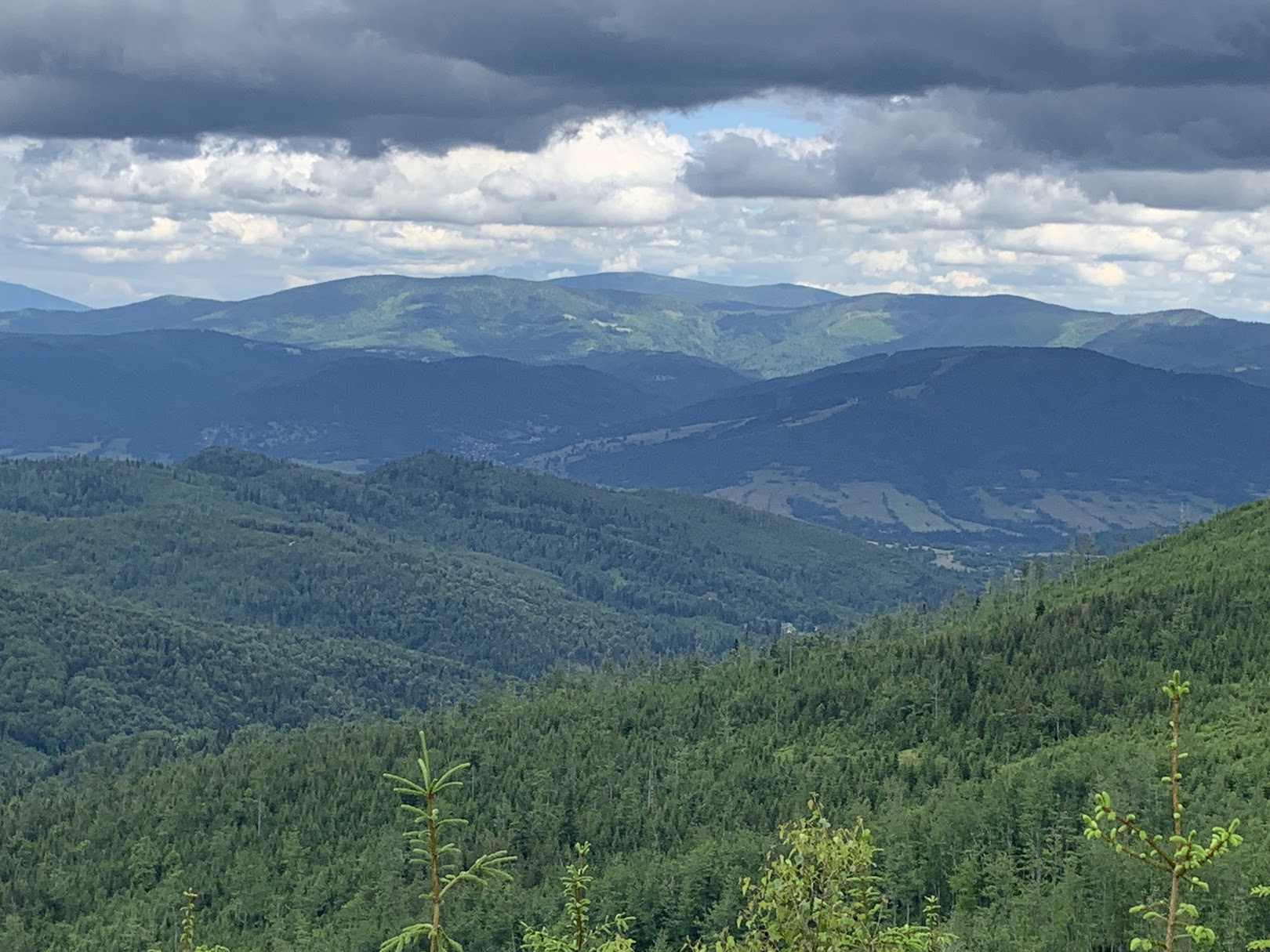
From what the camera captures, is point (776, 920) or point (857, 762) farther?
point (857, 762)

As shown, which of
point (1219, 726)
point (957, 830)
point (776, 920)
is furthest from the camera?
point (1219, 726)

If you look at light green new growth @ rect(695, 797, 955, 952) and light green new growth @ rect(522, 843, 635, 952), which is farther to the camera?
light green new growth @ rect(522, 843, 635, 952)

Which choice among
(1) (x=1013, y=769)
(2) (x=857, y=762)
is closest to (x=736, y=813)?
(2) (x=857, y=762)

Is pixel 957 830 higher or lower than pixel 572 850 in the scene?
higher

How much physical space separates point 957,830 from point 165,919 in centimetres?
9984

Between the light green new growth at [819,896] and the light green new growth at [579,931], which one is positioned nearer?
the light green new growth at [819,896]

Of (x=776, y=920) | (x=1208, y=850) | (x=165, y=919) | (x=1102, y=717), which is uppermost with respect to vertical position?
(x=1208, y=850)

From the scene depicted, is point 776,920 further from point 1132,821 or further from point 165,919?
point 165,919

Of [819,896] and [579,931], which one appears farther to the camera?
[819,896]

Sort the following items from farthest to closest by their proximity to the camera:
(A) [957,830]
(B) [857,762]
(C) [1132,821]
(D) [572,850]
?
(B) [857,762] → (D) [572,850] → (A) [957,830] → (C) [1132,821]

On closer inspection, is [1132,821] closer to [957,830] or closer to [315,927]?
[957,830]

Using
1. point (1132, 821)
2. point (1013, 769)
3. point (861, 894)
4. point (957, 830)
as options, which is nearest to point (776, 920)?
point (861, 894)

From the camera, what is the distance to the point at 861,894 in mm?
40469

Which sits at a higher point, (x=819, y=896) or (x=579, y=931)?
(x=819, y=896)
